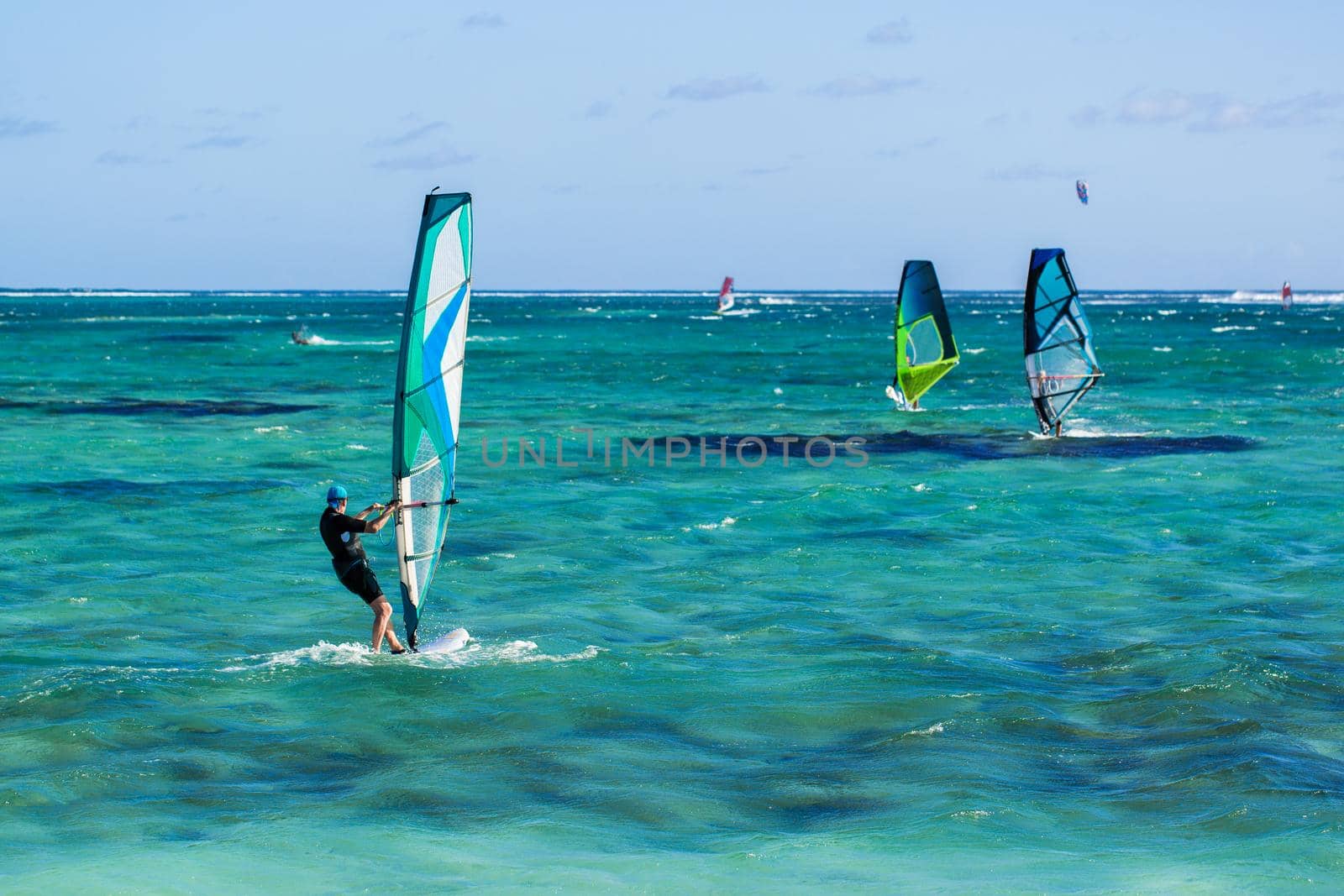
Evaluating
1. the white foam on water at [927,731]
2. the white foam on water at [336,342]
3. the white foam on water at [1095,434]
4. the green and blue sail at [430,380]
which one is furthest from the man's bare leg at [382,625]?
the white foam on water at [336,342]

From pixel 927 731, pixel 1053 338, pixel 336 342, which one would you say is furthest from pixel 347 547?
pixel 336 342

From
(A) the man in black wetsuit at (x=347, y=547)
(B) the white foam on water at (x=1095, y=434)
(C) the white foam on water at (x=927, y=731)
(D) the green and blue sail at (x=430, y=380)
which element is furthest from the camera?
(B) the white foam on water at (x=1095, y=434)

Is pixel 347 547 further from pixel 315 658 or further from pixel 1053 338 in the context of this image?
pixel 1053 338

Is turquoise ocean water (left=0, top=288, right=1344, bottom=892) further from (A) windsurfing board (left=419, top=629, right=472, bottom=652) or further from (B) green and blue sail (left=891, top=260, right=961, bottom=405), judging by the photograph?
(B) green and blue sail (left=891, top=260, right=961, bottom=405)

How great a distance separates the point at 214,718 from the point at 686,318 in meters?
148

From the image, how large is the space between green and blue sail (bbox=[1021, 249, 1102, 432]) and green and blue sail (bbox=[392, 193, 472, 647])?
20.3 meters

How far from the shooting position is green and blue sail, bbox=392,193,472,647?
11352 millimetres

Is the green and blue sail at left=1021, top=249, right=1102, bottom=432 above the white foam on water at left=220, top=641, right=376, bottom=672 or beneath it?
above

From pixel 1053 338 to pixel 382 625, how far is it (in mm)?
21482

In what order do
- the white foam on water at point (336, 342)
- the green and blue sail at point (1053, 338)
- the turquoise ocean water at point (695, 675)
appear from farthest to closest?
1. the white foam on water at point (336, 342)
2. the green and blue sail at point (1053, 338)
3. the turquoise ocean water at point (695, 675)

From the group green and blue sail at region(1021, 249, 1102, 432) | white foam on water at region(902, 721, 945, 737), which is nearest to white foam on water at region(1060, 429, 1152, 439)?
green and blue sail at region(1021, 249, 1102, 432)

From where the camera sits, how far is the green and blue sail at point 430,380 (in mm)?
11352

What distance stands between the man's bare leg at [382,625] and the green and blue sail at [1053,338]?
65.6 ft

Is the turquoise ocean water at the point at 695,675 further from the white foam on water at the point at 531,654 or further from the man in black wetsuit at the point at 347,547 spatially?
the man in black wetsuit at the point at 347,547
